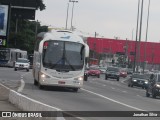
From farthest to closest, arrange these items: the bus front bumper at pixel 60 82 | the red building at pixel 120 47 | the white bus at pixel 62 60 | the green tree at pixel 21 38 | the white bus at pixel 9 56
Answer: the red building at pixel 120 47 → the green tree at pixel 21 38 → the white bus at pixel 9 56 → the white bus at pixel 62 60 → the bus front bumper at pixel 60 82

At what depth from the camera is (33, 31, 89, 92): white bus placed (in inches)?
1385

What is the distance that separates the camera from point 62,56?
117 ft

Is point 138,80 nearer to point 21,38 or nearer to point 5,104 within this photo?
point 5,104

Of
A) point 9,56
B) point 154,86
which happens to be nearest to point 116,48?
point 9,56

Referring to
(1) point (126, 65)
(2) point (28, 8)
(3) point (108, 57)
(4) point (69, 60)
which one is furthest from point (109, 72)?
(3) point (108, 57)

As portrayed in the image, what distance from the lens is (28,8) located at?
4609 cm

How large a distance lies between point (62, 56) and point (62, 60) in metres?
0.23

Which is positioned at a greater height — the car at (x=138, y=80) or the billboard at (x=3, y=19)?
the billboard at (x=3, y=19)

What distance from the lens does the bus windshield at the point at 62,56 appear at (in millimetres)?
35500

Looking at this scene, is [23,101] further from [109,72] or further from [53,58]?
[109,72]

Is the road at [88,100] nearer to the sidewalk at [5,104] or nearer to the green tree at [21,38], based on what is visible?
the sidewalk at [5,104]

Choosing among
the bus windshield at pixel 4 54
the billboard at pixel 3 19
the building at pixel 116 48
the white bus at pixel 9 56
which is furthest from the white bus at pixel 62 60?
the building at pixel 116 48

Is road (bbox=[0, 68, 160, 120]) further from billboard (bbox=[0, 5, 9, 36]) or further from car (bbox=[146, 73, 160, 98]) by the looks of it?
billboard (bbox=[0, 5, 9, 36])

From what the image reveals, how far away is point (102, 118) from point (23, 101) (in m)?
2.81
